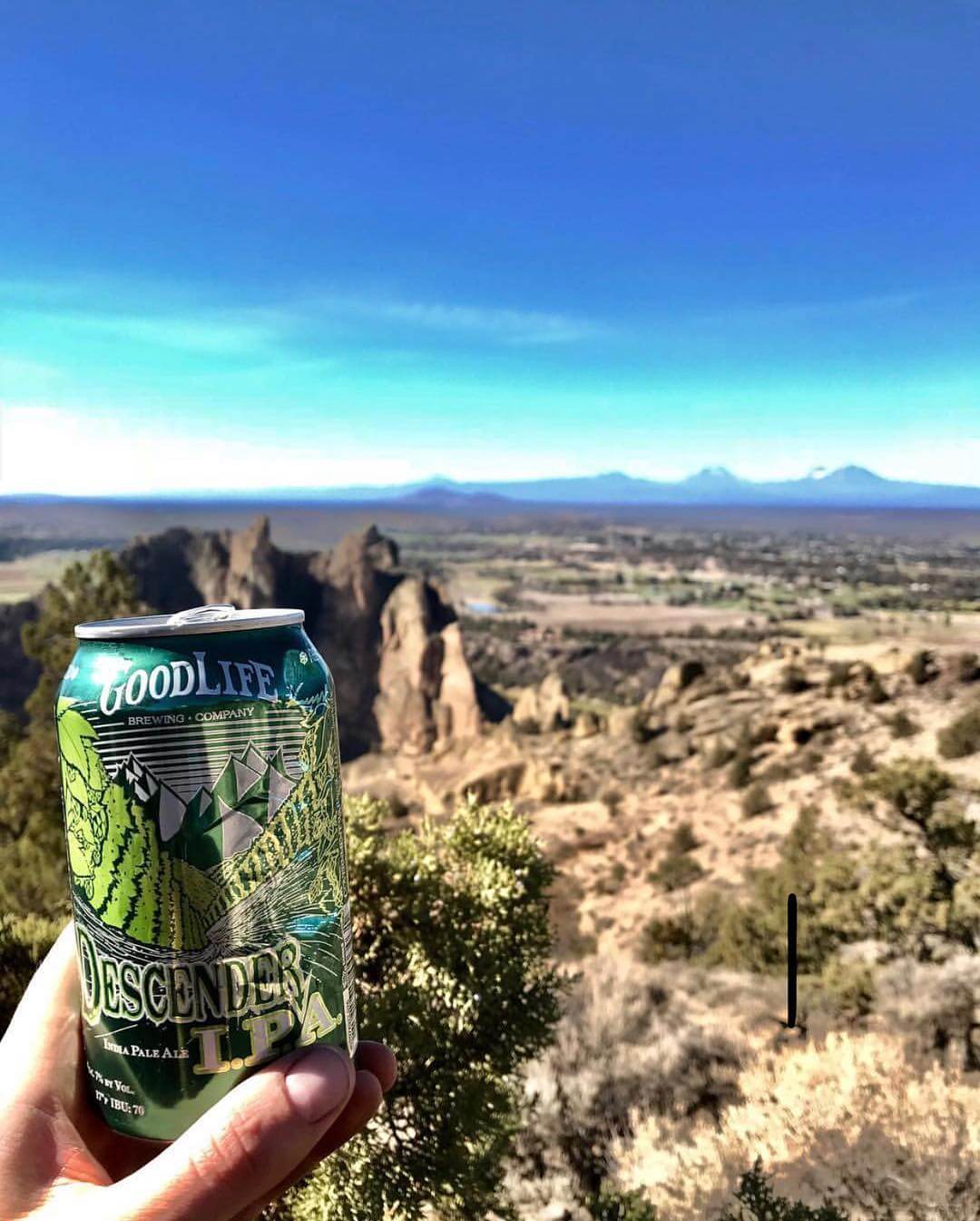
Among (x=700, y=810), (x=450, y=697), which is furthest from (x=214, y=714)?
(x=450, y=697)

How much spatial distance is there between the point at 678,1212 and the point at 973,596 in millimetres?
62554

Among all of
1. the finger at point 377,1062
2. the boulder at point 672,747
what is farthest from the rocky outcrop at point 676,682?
→ the finger at point 377,1062

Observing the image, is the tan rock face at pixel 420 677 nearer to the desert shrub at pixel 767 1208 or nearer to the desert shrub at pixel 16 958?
the desert shrub at pixel 767 1208

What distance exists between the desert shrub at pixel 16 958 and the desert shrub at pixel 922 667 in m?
34.0

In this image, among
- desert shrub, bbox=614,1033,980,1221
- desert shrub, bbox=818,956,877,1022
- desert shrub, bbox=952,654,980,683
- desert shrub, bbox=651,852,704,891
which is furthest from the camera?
desert shrub, bbox=952,654,980,683

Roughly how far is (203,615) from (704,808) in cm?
2663

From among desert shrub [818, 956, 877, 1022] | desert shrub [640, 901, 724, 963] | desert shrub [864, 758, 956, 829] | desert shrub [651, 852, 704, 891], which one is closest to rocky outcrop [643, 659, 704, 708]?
desert shrub [651, 852, 704, 891]

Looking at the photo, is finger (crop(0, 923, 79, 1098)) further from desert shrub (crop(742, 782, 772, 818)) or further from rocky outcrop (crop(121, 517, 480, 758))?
rocky outcrop (crop(121, 517, 480, 758))

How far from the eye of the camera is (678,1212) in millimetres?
7785

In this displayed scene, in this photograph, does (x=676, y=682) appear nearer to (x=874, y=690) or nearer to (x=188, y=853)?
(x=874, y=690)

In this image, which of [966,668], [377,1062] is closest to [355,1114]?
[377,1062]

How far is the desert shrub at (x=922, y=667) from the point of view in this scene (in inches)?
1344

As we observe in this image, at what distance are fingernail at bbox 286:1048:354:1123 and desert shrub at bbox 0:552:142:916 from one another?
331 inches

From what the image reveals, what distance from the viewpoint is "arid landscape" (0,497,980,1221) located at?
28.5 ft
